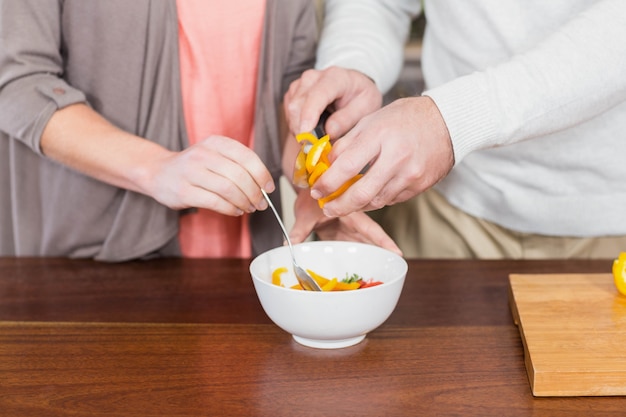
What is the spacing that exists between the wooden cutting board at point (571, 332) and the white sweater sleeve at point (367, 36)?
1.71 ft

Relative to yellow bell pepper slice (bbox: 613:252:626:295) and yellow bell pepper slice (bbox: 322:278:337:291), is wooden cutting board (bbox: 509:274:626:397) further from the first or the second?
yellow bell pepper slice (bbox: 322:278:337:291)

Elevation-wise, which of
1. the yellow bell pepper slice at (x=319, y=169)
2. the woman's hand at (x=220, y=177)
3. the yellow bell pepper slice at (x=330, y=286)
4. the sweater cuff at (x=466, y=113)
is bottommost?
the yellow bell pepper slice at (x=330, y=286)

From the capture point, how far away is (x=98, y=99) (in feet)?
4.36

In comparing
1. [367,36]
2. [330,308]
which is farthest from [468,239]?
[330,308]

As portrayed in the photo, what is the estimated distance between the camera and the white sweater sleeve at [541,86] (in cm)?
108

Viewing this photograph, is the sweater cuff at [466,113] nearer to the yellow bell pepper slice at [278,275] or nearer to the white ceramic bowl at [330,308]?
the white ceramic bowl at [330,308]

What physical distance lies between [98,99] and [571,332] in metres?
0.87

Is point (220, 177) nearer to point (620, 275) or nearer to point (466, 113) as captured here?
point (466, 113)

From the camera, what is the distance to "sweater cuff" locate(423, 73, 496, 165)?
1.07 meters

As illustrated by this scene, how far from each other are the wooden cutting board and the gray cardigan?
0.59 m

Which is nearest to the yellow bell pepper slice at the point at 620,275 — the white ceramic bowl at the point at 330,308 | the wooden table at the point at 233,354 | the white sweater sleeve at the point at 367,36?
the wooden table at the point at 233,354

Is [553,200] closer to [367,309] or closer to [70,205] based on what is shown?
[367,309]

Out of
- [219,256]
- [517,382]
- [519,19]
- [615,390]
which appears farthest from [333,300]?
[519,19]

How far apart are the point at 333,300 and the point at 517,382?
24cm
